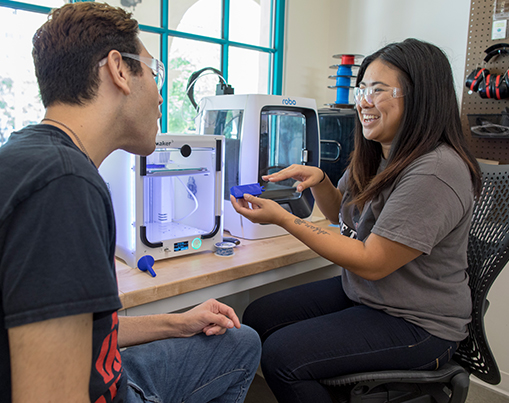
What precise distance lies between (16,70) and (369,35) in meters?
1.86

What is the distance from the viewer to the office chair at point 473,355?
1091 mm

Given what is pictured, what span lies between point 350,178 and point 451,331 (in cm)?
61

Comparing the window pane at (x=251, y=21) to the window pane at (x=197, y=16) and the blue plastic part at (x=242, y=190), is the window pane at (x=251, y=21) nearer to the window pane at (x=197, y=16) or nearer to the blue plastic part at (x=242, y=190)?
the window pane at (x=197, y=16)

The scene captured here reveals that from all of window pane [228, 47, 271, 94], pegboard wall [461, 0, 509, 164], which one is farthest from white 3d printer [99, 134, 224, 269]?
pegboard wall [461, 0, 509, 164]

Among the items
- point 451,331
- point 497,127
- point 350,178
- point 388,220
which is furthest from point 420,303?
point 497,127

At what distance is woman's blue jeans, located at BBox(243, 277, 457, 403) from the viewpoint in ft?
3.59

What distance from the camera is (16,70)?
1691 mm

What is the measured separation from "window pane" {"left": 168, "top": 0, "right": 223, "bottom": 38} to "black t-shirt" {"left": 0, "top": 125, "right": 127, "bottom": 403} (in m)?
1.72

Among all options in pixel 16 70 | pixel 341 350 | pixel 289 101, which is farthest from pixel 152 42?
pixel 341 350

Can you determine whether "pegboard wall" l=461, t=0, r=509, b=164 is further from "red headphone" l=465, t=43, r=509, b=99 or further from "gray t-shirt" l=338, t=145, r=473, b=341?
"gray t-shirt" l=338, t=145, r=473, b=341

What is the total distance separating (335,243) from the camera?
1.20 meters

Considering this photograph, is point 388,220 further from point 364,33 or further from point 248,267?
point 364,33

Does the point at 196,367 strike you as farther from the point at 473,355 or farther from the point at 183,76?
the point at 183,76

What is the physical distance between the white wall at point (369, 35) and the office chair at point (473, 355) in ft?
3.00
